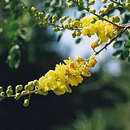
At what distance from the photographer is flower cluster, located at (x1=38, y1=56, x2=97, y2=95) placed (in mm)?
981

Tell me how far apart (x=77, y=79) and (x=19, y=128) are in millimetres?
12312

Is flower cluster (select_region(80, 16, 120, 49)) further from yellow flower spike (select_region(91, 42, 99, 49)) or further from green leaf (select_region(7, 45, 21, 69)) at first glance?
green leaf (select_region(7, 45, 21, 69))

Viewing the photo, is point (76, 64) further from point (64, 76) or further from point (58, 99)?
point (58, 99)

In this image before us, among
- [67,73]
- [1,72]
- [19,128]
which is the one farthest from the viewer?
[19,128]

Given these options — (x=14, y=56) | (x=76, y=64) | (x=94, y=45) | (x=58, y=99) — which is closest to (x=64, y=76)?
(x=76, y=64)

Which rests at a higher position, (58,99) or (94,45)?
(58,99)

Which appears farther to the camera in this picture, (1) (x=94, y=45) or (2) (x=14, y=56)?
(2) (x=14, y=56)

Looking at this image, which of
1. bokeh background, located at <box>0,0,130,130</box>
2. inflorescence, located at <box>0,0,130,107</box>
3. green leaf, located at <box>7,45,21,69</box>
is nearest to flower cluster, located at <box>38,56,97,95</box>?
inflorescence, located at <box>0,0,130,107</box>

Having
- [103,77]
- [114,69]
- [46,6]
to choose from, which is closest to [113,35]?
[46,6]

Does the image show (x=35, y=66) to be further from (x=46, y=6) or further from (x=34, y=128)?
(x=46, y=6)

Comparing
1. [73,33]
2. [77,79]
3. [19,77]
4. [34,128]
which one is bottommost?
[77,79]

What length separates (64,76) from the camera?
1.00 metres

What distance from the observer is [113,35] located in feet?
3.49

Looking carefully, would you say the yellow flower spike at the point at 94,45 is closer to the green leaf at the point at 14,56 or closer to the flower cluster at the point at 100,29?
the flower cluster at the point at 100,29
